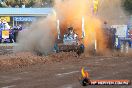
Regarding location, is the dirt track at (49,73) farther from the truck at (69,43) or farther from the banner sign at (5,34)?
the banner sign at (5,34)

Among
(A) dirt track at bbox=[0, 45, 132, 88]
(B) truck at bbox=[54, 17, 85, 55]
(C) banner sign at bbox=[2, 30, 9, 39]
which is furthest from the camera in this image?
(C) banner sign at bbox=[2, 30, 9, 39]

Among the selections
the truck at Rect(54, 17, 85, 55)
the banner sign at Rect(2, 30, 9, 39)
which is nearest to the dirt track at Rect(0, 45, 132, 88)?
the truck at Rect(54, 17, 85, 55)

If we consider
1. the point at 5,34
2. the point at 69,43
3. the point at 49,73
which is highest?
the point at 69,43

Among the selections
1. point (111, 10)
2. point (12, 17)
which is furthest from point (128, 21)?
point (12, 17)

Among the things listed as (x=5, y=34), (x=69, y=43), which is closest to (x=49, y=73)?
(x=69, y=43)

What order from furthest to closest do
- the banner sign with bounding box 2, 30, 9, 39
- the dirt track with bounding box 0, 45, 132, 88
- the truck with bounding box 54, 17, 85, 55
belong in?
the banner sign with bounding box 2, 30, 9, 39
the truck with bounding box 54, 17, 85, 55
the dirt track with bounding box 0, 45, 132, 88

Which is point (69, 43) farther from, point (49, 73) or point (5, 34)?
point (5, 34)

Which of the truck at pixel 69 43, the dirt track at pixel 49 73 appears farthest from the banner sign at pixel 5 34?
the dirt track at pixel 49 73

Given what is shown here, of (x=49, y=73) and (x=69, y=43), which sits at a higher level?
(x=69, y=43)

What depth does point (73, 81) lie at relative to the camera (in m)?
12.9

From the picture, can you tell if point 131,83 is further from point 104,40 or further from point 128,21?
point 128,21

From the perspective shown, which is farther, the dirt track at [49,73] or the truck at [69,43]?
the truck at [69,43]

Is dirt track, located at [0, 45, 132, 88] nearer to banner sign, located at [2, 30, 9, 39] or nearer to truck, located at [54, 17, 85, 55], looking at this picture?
truck, located at [54, 17, 85, 55]

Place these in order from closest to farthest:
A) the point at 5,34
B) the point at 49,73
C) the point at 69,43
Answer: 1. the point at 49,73
2. the point at 69,43
3. the point at 5,34
